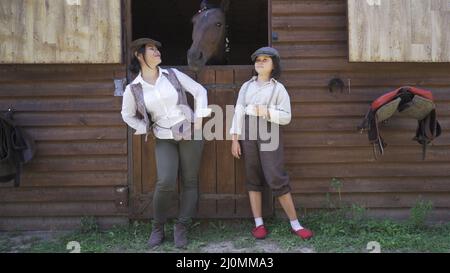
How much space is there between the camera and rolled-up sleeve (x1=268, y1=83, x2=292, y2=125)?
4.10 m

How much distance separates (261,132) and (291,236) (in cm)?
102

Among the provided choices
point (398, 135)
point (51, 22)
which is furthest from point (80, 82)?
point (398, 135)

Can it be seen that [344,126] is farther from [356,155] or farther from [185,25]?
[185,25]

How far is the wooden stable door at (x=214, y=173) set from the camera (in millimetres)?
4664

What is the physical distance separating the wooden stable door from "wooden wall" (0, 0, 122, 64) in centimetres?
83

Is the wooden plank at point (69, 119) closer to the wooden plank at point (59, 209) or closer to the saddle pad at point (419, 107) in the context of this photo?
the wooden plank at point (59, 209)

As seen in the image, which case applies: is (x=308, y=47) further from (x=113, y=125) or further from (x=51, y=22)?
(x=51, y=22)

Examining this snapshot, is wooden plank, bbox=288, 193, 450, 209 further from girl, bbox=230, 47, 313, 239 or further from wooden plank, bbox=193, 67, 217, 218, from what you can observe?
wooden plank, bbox=193, 67, 217, 218

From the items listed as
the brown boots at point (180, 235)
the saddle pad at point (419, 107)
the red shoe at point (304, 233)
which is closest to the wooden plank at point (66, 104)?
the brown boots at point (180, 235)

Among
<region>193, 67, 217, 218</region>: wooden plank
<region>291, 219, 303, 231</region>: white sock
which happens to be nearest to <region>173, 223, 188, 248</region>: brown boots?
<region>193, 67, 217, 218</region>: wooden plank

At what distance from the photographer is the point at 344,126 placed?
4672 mm

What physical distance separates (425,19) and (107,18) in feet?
9.98

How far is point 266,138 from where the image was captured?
14.0 ft

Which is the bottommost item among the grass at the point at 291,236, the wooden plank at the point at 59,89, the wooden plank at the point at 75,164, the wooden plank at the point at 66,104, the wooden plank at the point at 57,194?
the grass at the point at 291,236
